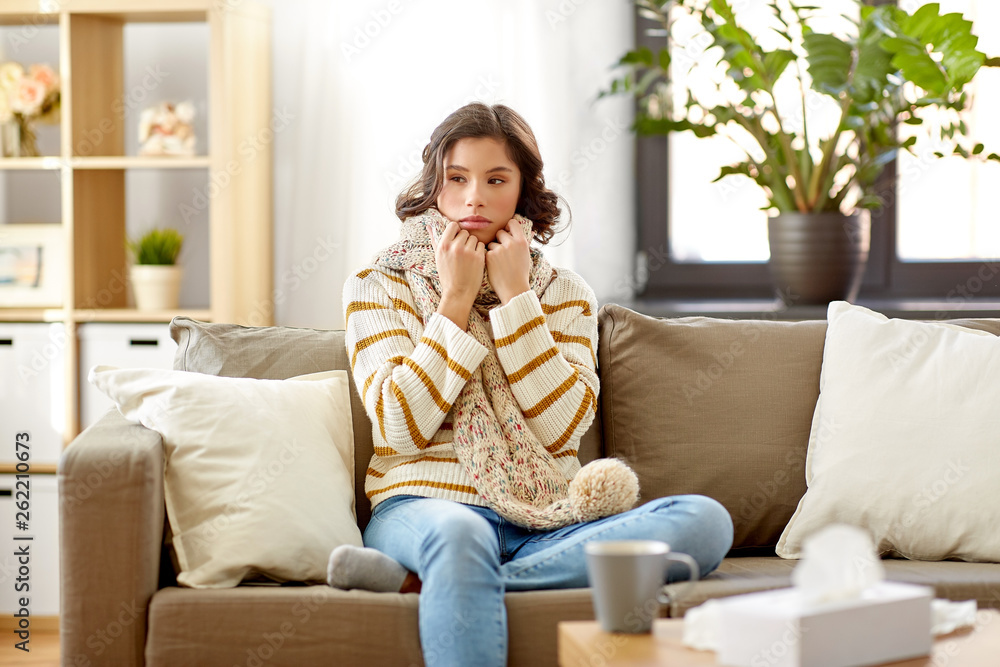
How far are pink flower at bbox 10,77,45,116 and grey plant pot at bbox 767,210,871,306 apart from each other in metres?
2.00

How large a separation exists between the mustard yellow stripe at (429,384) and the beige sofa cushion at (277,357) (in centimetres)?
24

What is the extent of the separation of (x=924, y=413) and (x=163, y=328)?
6.20ft

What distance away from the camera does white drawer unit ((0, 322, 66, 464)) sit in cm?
258

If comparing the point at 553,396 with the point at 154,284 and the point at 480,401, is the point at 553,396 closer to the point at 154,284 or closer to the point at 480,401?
the point at 480,401

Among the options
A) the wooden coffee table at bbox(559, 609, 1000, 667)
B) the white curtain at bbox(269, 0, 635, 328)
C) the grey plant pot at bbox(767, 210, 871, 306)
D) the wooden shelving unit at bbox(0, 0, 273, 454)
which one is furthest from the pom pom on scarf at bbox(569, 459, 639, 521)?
the wooden shelving unit at bbox(0, 0, 273, 454)

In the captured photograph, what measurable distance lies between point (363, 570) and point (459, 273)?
551 millimetres

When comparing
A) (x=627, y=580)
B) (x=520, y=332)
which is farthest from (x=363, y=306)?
(x=627, y=580)

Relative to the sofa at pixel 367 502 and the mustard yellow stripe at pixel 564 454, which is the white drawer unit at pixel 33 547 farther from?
the mustard yellow stripe at pixel 564 454

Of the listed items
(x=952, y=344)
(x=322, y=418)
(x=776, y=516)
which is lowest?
(x=776, y=516)

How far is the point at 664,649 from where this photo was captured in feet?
3.13

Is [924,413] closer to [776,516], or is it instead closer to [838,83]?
[776,516]

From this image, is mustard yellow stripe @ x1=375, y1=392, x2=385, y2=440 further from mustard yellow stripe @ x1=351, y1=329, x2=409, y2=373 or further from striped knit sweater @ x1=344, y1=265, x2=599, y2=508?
mustard yellow stripe @ x1=351, y1=329, x2=409, y2=373

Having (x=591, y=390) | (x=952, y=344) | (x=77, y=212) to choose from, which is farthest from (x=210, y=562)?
(x=77, y=212)

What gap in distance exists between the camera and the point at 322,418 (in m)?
1.65
